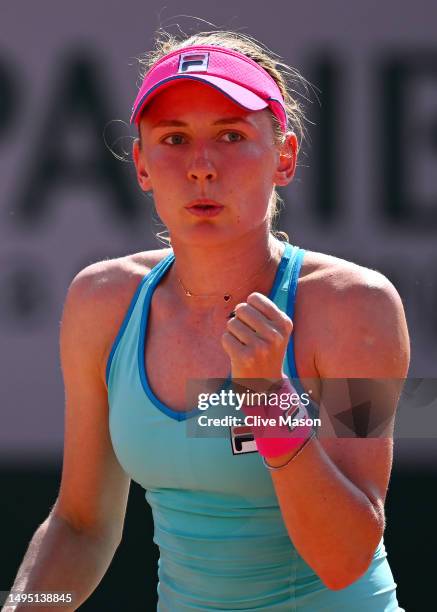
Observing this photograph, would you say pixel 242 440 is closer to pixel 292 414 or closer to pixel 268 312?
pixel 292 414

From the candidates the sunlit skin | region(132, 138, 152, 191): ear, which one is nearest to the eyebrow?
the sunlit skin

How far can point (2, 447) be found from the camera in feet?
13.5

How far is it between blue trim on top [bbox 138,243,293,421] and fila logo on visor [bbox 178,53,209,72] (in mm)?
371

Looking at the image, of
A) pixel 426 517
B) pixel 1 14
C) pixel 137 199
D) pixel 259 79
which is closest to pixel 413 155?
pixel 137 199

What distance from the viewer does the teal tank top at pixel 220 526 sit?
1913mm

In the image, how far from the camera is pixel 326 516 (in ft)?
5.72

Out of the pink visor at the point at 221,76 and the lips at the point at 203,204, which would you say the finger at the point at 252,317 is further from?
the pink visor at the point at 221,76

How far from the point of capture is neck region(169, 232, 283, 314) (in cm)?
207

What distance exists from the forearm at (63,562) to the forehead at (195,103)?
0.80 meters

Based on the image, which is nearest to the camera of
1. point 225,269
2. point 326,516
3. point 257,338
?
point 257,338

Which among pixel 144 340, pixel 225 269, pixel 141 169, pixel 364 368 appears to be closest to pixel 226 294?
pixel 225 269

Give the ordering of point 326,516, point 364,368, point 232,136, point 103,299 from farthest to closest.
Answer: point 103,299 < point 232,136 < point 364,368 < point 326,516

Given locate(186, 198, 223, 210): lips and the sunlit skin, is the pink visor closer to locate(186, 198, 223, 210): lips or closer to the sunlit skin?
the sunlit skin

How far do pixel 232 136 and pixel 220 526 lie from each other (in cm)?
66
